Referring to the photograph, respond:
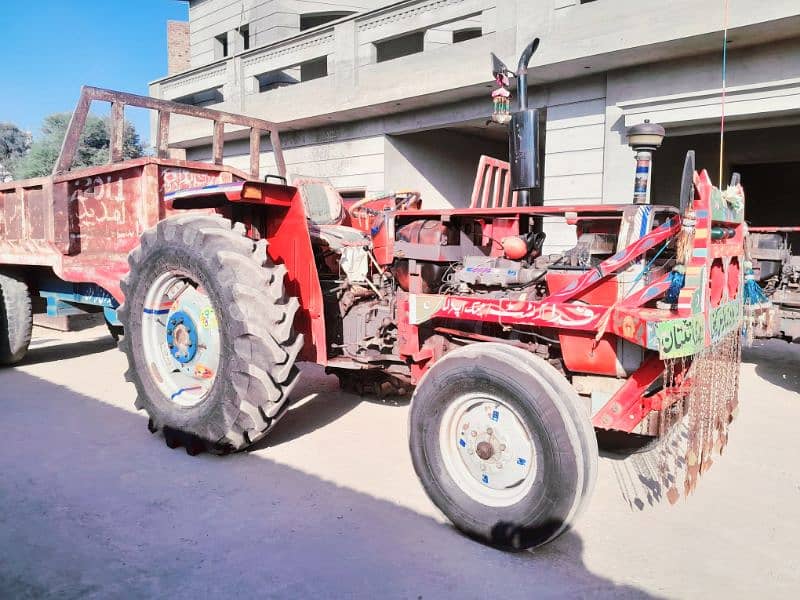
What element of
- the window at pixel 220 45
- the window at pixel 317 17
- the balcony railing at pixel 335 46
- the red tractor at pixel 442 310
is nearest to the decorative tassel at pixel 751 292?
the red tractor at pixel 442 310

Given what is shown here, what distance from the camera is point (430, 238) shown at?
144 inches

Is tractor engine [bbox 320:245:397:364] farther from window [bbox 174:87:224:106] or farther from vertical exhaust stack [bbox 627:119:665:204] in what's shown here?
window [bbox 174:87:224:106]

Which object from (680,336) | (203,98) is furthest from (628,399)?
(203,98)

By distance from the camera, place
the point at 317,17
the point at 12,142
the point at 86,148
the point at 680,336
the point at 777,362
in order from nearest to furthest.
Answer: the point at 680,336
the point at 777,362
the point at 317,17
the point at 86,148
the point at 12,142

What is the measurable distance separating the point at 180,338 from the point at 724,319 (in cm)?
341

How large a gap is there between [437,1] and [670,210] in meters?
8.71

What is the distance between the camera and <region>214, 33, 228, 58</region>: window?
17.9m

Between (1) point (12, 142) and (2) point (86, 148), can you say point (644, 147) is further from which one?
(1) point (12, 142)

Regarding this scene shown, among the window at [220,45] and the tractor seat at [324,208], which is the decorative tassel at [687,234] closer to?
the tractor seat at [324,208]

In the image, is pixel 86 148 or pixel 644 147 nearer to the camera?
pixel 644 147

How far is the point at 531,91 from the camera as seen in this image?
A: 980 centimetres

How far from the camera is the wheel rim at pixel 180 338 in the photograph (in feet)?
13.5

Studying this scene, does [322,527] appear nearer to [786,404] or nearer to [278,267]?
[278,267]

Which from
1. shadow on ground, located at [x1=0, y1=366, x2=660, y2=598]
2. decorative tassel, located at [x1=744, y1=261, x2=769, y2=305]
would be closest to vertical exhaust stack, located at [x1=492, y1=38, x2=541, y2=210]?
decorative tassel, located at [x1=744, y1=261, x2=769, y2=305]
